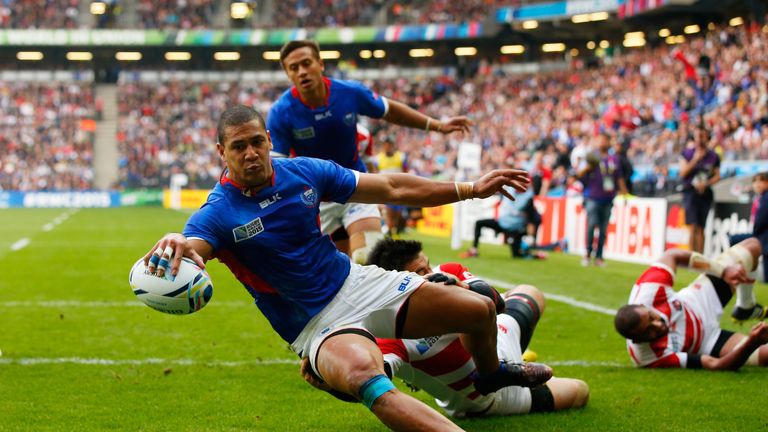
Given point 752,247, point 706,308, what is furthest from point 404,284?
point 752,247

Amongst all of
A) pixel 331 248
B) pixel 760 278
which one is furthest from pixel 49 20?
pixel 331 248

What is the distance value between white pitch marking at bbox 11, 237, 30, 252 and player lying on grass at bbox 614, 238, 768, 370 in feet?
46.3

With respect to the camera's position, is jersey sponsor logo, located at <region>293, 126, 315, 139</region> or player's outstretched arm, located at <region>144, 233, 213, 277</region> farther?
jersey sponsor logo, located at <region>293, 126, 315, 139</region>

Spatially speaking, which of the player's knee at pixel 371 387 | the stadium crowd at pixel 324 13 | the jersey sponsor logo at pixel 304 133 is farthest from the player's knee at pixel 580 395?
the stadium crowd at pixel 324 13

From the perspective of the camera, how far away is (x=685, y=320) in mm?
6281

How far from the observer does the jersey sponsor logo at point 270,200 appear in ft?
14.0

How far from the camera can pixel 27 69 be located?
53906 mm

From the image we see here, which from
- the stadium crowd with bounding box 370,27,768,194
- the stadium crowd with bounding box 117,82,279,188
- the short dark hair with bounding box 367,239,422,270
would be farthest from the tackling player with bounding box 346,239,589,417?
the stadium crowd with bounding box 117,82,279,188

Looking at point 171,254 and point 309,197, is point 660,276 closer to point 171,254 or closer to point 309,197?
point 309,197

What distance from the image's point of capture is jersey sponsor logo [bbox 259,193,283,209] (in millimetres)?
4270

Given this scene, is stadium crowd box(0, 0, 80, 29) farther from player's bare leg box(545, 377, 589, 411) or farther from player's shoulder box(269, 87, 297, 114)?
player's bare leg box(545, 377, 589, 411)

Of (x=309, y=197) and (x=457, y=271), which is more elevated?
(x=309, y=197)

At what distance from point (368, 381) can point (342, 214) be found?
3.99 meters

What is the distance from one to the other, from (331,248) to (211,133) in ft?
151
